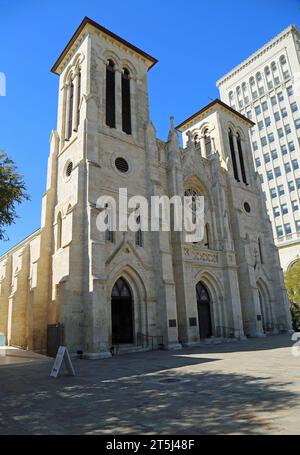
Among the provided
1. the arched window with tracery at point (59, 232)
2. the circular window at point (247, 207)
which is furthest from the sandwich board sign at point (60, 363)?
the circular window at point (247, 207)

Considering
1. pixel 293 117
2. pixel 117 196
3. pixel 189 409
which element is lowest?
pixel 189 409

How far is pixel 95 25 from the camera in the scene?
25.4 m

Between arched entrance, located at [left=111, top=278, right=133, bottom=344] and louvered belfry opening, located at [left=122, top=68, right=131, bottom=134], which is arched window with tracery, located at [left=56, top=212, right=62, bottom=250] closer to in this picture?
arched entrance, located at [left=111, top=278, right=133, bottom=344]

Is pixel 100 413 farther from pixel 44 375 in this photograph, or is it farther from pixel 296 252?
pixel 296 252

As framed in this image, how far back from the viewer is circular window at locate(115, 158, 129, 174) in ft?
76.6

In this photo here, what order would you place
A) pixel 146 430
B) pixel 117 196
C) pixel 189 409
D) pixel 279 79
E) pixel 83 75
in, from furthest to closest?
1. pixel 279 79
2. pixel 83 75
3. pixel 117 196
4. pixel 189 409
5. pixel 146 430

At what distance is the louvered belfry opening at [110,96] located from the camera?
81.6 ft

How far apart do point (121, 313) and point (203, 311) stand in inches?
336

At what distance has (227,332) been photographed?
25875mm

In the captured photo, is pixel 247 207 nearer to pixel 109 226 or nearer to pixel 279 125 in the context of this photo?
pixel 109 226

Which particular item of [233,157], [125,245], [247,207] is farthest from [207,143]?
[125,245]

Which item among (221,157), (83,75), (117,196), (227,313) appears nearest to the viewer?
(117,196)

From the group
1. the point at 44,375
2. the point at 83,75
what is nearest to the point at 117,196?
the point at 83,75

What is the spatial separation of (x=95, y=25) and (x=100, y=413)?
2805 cm
